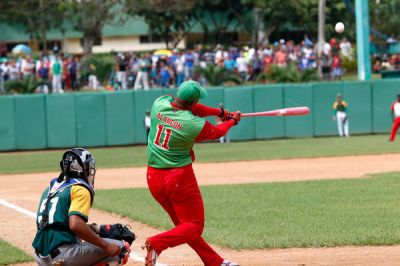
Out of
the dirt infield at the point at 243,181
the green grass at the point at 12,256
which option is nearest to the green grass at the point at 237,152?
the dirt infield at the point at 243,181

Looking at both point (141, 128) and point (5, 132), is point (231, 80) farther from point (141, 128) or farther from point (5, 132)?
point (5, 132)

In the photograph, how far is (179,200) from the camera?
9367 mm

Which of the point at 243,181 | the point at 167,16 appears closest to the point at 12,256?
the point at 243,181

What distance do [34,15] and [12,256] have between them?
45445 millimetres

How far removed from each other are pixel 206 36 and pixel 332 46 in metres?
20.7

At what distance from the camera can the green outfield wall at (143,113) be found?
34.0 m

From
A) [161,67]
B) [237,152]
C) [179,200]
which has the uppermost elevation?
[161,67]

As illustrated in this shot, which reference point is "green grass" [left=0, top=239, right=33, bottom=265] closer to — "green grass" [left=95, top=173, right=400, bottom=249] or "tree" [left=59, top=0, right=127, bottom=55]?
"green grass" [left=95, top=173, right=400, bottom=249]

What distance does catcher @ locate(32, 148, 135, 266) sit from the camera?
7734mm

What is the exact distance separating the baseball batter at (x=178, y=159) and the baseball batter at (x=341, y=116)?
25.3m

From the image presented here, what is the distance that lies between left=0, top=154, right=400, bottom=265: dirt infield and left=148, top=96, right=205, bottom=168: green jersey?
1678 millimetres

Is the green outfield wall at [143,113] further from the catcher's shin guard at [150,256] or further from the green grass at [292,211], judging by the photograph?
the catcher's shin guard at [150,256]

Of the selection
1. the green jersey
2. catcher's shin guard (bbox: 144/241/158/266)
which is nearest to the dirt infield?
catcher's shin guard (bbox: 144/241/158/266)

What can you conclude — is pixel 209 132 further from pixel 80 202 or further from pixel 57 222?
pixel 57 222
